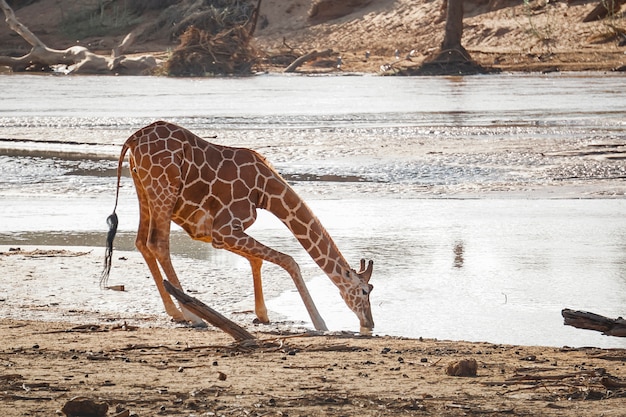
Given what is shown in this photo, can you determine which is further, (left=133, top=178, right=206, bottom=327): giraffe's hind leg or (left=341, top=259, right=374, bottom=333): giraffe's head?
(left=133, top=178, right=206, bottom=327): giraffe's hind leg

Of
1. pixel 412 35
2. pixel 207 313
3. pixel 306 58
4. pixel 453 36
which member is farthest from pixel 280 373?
pixel 412 35

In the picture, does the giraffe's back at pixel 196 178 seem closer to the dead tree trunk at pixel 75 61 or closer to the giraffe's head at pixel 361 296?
the giraffe's head at pixel 361 296

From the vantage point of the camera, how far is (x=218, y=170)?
8500 mm

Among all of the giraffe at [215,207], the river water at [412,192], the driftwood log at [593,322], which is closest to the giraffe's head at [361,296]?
the giraffe at [215,207]

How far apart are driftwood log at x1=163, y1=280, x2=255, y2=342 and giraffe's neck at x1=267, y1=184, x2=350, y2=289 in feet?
5.59

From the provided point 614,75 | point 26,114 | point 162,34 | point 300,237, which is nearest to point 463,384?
point 300,237

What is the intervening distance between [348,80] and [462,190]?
23.2 m

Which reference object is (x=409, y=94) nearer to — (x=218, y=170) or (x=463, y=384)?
(x=218, y=170)

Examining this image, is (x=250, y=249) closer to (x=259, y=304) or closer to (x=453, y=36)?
(x=259, y=304)

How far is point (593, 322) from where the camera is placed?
704cm

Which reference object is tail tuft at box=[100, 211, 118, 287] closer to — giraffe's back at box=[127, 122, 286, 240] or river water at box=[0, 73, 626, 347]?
giraffe's back at box=[127, 122, 286, 240]

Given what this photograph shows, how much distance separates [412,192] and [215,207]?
21.0 ft

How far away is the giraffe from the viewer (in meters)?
8.34

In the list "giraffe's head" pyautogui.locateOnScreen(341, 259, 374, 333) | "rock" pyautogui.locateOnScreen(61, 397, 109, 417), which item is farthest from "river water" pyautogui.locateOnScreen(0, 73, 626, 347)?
"rock" pyautogui.locateOnScreen(61, 397, 109, 417)
